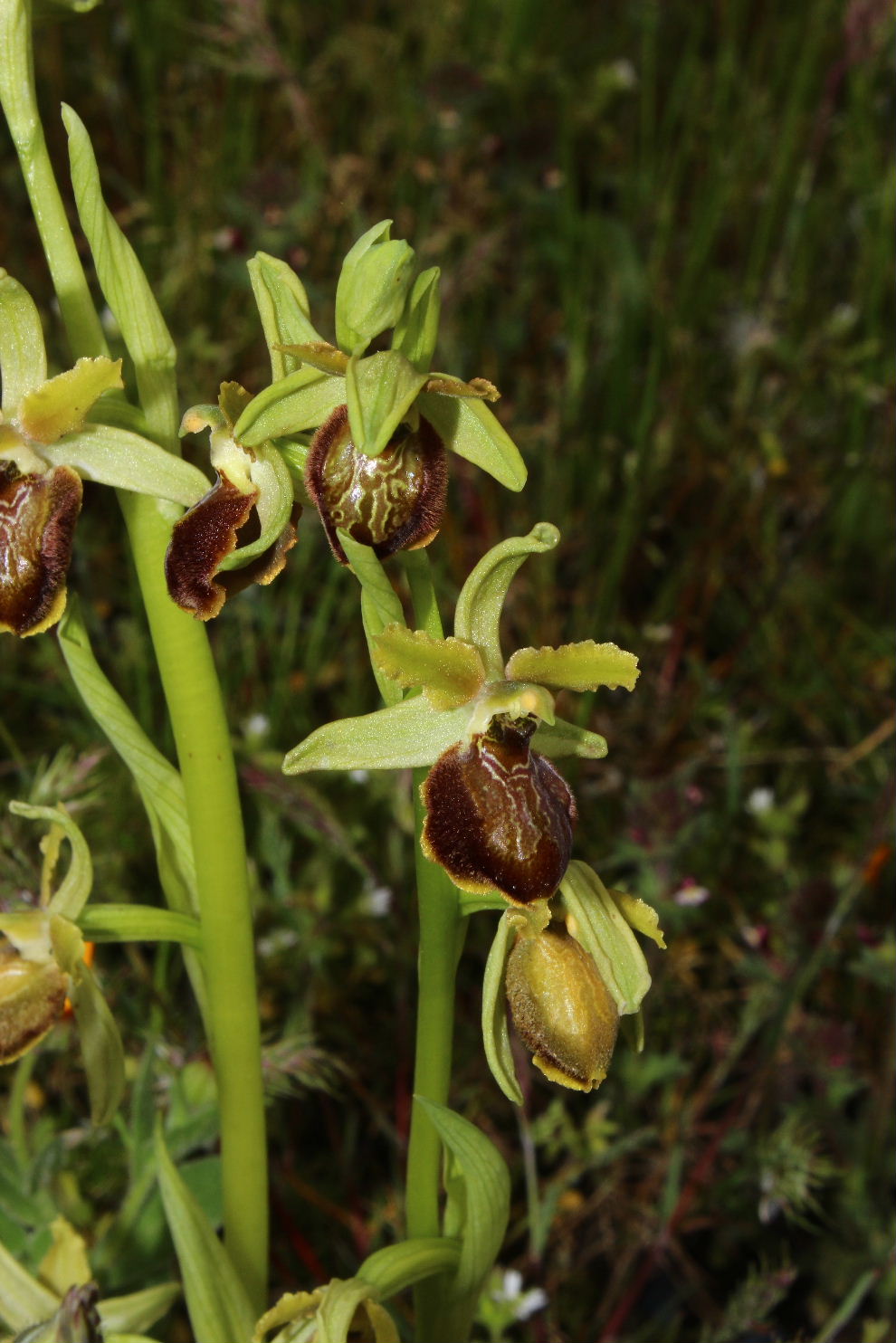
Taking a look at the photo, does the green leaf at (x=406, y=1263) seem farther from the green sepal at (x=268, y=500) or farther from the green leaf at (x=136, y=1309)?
the green sepal at (x=268, y=500)

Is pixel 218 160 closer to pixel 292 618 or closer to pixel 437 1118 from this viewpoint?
pixel 292 618

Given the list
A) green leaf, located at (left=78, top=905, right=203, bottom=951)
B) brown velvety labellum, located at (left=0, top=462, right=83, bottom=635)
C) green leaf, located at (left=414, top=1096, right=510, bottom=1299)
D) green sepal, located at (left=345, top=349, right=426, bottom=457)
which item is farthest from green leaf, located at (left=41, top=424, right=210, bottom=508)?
green leaf, located at (left=414, top=1096, right=510, bottom=1299)

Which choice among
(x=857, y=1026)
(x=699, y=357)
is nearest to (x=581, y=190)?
(x=699, y=357)

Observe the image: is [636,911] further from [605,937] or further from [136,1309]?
[136,1309]

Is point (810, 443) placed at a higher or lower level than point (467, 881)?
lower

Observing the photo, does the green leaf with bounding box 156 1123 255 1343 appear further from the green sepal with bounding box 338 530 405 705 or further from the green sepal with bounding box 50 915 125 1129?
the green sepal with bounding box 338 530 405 705
